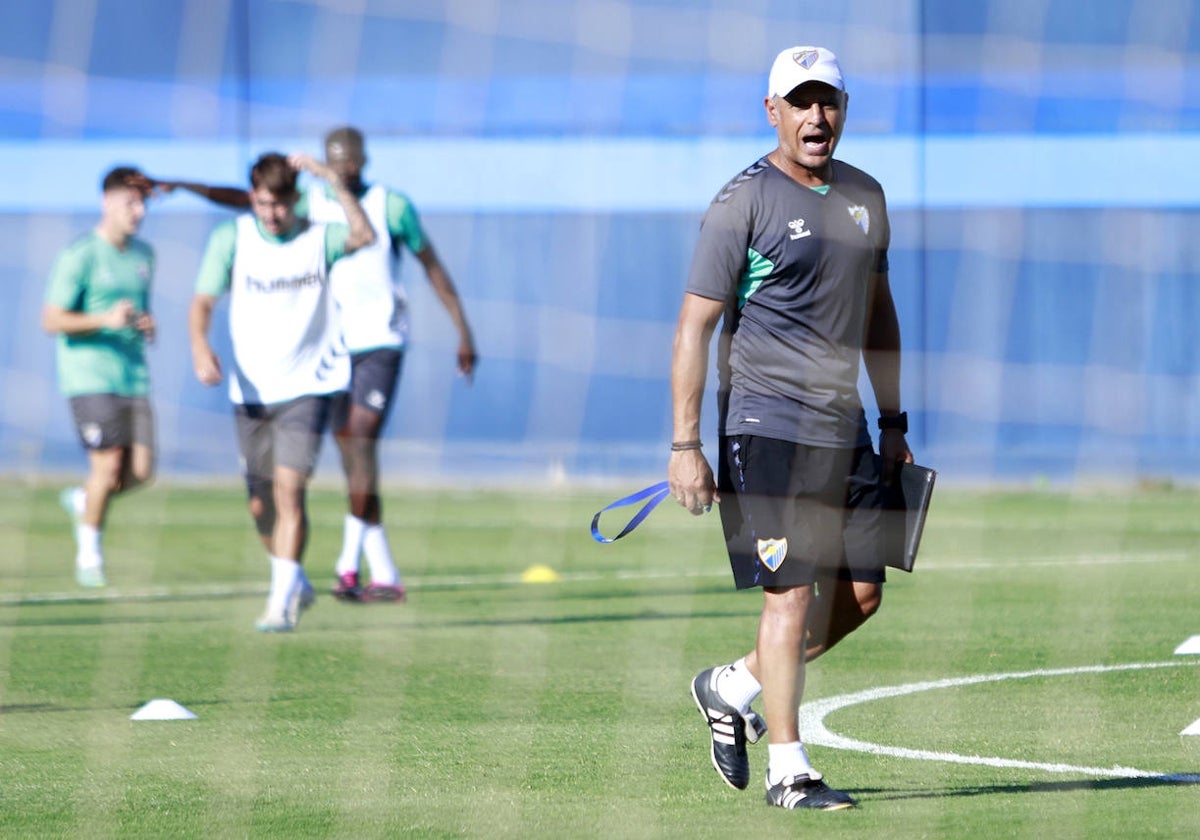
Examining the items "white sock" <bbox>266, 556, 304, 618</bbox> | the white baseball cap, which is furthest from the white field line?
the white baseball cap

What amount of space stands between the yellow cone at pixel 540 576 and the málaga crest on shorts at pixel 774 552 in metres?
5.86

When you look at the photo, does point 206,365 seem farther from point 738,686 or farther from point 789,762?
point 789,762

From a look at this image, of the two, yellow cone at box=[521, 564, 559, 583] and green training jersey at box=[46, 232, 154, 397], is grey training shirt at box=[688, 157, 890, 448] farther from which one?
green training jersey at box=[46, 232, 154, 397]

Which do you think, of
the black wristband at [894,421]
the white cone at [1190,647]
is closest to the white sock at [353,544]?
the white cone at [1190,647]

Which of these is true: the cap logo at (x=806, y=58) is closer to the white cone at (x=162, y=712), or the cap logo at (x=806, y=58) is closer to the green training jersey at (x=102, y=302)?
the white cone at (x=162, y=712)

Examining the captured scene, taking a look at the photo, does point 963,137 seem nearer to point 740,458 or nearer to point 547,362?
point 547,362

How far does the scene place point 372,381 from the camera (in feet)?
32.7

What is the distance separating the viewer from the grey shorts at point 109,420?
35.6ft

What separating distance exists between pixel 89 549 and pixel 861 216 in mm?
6508

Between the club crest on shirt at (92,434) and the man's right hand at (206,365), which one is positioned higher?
the man's right hand at (206,365)

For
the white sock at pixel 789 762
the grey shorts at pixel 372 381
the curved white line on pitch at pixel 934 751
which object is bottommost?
the curved white line on pitch at pixel 934 751

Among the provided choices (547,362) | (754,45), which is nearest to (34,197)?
(547,362)

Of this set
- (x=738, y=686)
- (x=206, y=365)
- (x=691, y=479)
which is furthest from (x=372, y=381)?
(x=691, y=479)

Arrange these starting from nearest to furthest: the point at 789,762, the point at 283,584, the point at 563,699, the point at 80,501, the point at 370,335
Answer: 1. the point at 789,762
2. the point at 563,699
3. the point at 283,584
4. the point at 370,335
5. the point at 80,501
